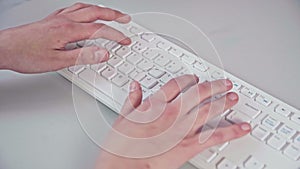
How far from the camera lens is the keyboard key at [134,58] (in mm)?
640

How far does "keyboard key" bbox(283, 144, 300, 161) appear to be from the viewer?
1.64 feet

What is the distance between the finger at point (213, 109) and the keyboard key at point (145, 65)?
114mm

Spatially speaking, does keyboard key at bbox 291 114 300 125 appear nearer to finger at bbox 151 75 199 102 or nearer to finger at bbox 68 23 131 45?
finger at bbox 151 75 199 102

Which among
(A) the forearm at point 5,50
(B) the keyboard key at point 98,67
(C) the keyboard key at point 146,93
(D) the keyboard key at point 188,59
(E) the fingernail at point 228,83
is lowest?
(A) the forearm at point 5,50

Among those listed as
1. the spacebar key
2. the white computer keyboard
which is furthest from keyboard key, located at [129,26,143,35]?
the spacebar key

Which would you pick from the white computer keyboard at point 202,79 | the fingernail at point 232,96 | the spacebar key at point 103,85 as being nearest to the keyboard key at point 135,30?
the white computer keyboard at point 202,79

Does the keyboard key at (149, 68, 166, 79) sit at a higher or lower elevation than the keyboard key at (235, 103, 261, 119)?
lower

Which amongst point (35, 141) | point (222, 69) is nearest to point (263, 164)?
point (222, 69)

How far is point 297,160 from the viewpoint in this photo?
497 mm

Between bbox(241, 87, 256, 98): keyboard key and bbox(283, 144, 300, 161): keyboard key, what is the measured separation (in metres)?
0.09

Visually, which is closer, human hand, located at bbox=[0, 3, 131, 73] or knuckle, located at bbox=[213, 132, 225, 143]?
knuckle, located at bbox=[213, 132, 225, 143]

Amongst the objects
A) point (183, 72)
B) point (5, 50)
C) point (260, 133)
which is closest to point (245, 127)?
point (260, 133)

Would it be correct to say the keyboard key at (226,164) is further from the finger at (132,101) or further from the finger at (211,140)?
the finger at (132,101)

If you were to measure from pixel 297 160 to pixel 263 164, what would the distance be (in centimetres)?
4
